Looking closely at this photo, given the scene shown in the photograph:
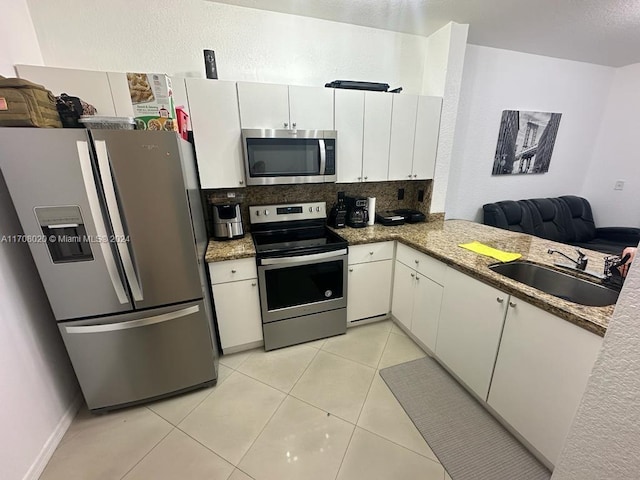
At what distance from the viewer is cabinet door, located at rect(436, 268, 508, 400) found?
1548 millimetres

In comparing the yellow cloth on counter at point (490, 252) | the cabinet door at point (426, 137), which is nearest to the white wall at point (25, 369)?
the yellow cloth on counter at point (490, 252)

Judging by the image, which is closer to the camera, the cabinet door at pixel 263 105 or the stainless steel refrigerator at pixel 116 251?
the stainless steel refrigerator at pixel 116 251

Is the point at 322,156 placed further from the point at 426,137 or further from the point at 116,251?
the point at 116,251

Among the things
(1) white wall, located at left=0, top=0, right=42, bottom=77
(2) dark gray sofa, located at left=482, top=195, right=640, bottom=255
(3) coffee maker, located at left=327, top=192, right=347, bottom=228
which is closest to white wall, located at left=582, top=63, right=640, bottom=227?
(2) dark gray sofa, located at left=482, top=195, right=640, bottom=255

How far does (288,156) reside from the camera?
82.1 inches

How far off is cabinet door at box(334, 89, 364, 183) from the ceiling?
2.09 feet

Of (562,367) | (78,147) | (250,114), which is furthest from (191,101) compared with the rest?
(562,367)

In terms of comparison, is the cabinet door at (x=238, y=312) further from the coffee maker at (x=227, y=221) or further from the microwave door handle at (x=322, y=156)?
the microwave door handle at (x=322, y=156)

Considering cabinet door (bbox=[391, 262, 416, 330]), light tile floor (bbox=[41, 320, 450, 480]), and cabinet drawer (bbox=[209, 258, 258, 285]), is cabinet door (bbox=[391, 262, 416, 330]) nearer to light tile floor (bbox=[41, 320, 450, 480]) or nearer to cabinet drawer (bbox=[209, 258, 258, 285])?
light tile floor (bbox=[41, 320, 450, 480])

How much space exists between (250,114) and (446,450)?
8.31 feet

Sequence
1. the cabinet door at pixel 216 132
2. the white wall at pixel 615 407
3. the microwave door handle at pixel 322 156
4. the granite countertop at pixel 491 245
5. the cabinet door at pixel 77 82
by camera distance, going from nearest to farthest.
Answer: the white wall at pixel 615 407 → the granite countertop at pixel 491 245 → the cabinet door at pixel 77 82 → the cabinet door at pixel 216 132 → the microwave door handle at pixel 322 156

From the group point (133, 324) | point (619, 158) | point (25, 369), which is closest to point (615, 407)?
point (133, 324)

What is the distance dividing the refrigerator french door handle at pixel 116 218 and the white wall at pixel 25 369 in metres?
0.55

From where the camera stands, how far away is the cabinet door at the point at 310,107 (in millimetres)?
2068
